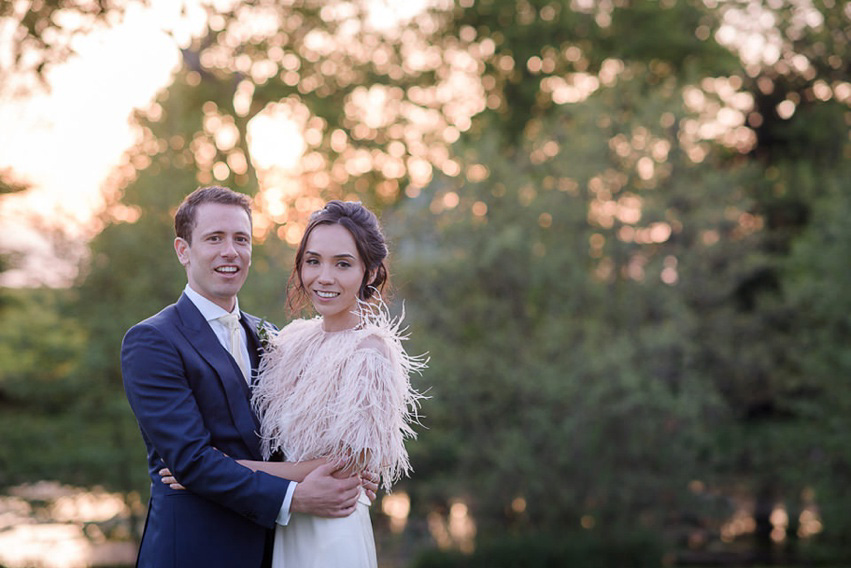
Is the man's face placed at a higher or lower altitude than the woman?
higher

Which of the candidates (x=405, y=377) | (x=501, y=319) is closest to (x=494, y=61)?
(x=501, y=319)

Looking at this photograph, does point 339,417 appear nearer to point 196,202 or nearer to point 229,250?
point 229,250

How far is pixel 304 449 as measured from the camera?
3299 millimetres

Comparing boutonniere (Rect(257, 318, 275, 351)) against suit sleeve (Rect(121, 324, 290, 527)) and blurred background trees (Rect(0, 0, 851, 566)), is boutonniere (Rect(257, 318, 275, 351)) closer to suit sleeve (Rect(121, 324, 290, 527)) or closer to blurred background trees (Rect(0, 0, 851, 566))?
suit sleeve (Rect(121, 324, 290, 527))

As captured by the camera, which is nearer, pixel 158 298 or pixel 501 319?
pixel 158 298

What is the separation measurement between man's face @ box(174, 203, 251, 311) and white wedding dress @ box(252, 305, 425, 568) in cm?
39

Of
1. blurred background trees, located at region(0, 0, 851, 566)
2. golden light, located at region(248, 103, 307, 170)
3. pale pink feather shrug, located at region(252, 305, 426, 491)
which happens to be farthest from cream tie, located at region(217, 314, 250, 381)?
golden light, located at region(248, 103, 307, 170)

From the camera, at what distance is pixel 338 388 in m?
3.29

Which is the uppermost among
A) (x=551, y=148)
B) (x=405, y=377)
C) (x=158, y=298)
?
(x=551, y=148)

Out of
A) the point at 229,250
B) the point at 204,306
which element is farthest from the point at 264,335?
the point at 229,250

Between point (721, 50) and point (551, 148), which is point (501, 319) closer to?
point (551, 148)

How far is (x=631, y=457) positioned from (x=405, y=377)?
39.6 ft

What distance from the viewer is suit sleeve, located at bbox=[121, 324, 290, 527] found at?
309 cm

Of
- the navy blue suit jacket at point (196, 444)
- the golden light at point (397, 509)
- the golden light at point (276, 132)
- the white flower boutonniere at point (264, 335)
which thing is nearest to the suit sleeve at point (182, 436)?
the navy blue suit jacket at point (196, 444)
